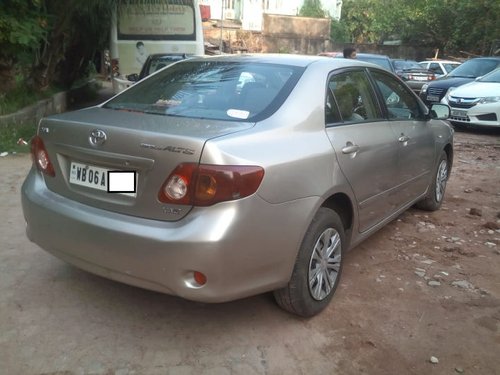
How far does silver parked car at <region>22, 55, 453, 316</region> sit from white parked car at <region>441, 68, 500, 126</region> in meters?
7.18

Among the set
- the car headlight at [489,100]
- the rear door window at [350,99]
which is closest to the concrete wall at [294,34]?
the car headlight at [489,100]

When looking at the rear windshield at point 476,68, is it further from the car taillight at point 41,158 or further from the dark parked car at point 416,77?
the car taillight at point 41,158

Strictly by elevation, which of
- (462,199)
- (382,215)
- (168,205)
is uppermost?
(168,205)

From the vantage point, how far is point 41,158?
10.2ft

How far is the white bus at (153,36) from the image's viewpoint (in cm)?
1269

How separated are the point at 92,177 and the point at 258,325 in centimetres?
129

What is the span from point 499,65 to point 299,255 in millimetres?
11480

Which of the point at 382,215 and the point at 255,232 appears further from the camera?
the point at 382,215

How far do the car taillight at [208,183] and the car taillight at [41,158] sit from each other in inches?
36.6

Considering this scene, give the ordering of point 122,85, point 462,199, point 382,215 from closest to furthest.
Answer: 1. point 382,215
2. point 462,199
3. point 122,85

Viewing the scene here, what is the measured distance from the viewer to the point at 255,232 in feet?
8.45

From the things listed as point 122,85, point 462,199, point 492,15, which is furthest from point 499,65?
point 492,15

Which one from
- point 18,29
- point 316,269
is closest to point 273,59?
point 316,269

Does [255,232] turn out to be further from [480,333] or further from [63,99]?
[63,99]
